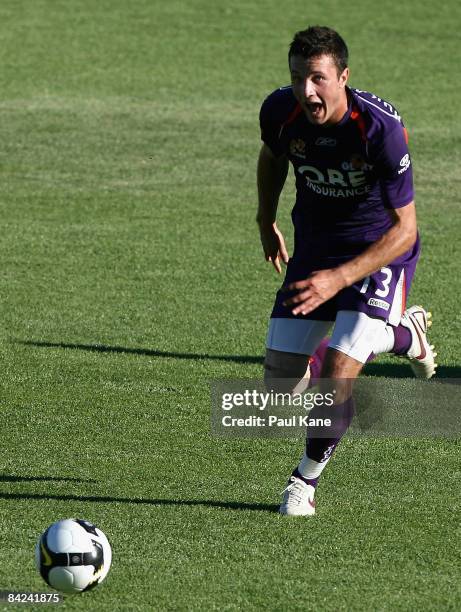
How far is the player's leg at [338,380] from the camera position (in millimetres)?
7109

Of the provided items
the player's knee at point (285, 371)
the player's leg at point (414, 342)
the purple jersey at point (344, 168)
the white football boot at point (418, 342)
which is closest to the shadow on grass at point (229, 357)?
the player's leg at point (414, 342)

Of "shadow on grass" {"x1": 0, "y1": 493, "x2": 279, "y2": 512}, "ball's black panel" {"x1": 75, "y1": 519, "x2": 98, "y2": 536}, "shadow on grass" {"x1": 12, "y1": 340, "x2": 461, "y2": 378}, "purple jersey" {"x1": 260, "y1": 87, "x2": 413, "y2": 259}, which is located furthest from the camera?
"shadow on grass" {"x1": 12, "y1": 340, "x2": 461, "y2": 378}

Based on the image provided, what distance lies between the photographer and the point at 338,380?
7.12 metres

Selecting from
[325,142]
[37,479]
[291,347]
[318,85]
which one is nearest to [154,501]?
[37,479]

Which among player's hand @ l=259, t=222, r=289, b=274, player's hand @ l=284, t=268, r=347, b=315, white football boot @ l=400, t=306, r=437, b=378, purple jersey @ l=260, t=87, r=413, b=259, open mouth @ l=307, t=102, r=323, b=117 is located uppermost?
open mouth @ l=307, t=102, r=323, b=117

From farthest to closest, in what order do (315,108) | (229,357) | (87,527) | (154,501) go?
(229,357)
(154,501)
(315,108)
(87,527)

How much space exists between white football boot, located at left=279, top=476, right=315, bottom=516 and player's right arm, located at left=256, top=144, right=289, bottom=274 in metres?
1.40

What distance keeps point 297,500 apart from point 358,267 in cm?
133

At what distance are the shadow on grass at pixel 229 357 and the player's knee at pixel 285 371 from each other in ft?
7.57

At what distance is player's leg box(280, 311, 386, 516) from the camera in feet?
23.3

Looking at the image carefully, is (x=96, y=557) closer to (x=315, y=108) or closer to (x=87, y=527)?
(x=87, y=527)

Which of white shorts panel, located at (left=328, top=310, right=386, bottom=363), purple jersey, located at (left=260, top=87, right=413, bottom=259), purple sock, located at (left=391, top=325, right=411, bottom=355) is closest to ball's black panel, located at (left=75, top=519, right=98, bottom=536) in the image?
white shorts panel, located at (left=328, top=310, right=386, bottom=363)

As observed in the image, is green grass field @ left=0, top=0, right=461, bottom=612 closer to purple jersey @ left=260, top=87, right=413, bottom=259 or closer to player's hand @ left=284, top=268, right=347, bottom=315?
player's hand @ left=284, top=268, right=347, bottom=315

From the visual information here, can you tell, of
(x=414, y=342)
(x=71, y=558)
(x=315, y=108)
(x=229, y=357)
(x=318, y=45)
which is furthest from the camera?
(x=229, y=357)
